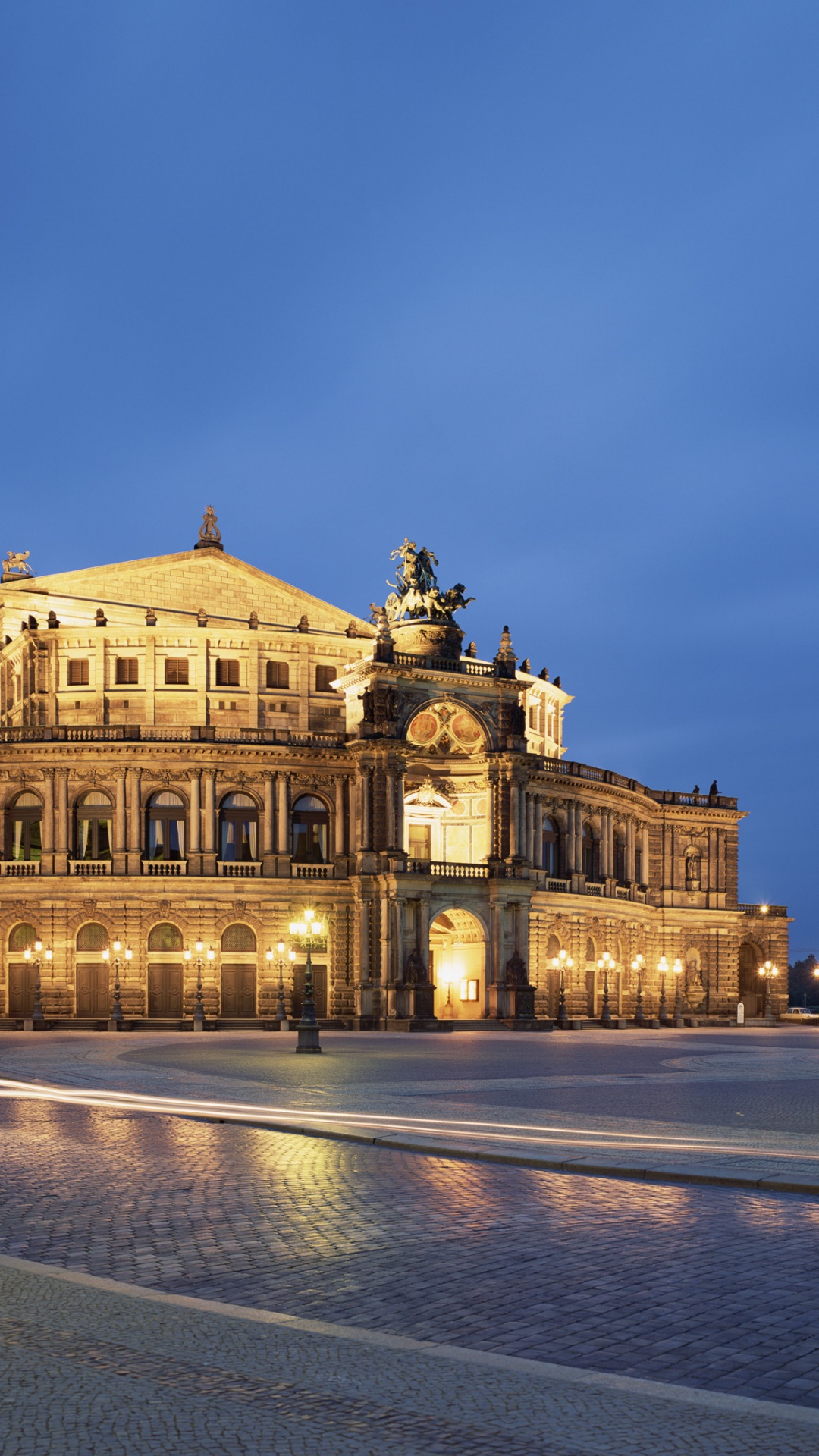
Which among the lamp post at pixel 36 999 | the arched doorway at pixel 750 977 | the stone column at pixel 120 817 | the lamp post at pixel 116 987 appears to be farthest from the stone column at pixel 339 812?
the arched doorway at pixel 750 977

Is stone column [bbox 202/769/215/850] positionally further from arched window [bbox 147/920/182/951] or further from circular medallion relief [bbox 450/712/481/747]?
circular medallion relief [bbox 450/712/481/747]

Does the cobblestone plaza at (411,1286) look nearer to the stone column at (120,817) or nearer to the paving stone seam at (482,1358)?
the paving stone seam at (482,1358)

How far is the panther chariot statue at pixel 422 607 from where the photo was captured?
8062cm

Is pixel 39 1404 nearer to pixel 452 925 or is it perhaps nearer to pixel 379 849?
pixel 379 849

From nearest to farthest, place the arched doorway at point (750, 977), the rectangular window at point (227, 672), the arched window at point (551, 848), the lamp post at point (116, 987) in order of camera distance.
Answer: the lamp post at point (116, 987) → the rectangular window at point (227, 672) → the arched window at point (551, 848) → the arched doorway at point (750, 977)

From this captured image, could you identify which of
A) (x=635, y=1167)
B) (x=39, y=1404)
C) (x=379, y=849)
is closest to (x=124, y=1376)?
(x=39, y=1404)

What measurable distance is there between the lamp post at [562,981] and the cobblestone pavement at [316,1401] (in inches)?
2831

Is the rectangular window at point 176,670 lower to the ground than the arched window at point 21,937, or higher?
higher

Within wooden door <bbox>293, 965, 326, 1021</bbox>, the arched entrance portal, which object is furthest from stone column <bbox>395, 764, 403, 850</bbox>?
wooden door <bbox>293, 965, 326, 1021</bbox>

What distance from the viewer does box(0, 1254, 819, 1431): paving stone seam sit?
815 centimetres

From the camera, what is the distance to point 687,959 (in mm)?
100812

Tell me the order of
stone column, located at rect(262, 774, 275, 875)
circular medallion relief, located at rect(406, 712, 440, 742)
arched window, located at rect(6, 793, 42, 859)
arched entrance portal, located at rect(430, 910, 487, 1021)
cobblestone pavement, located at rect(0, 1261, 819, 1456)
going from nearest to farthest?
cobblestone pavement, located at rect(0, 1261, 819, 1456) → arched window, located at rect(6, 793, 42, 859) → arched entrance portal, located at rect(430, 910, 487, 1021) → stone column, located at rect(262, 774, 275, 875) → circular medallion relief, located at rect(406, 712, 440, 742)

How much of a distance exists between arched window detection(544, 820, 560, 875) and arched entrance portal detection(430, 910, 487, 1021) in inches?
347

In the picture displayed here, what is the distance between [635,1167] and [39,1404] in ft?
34.6
